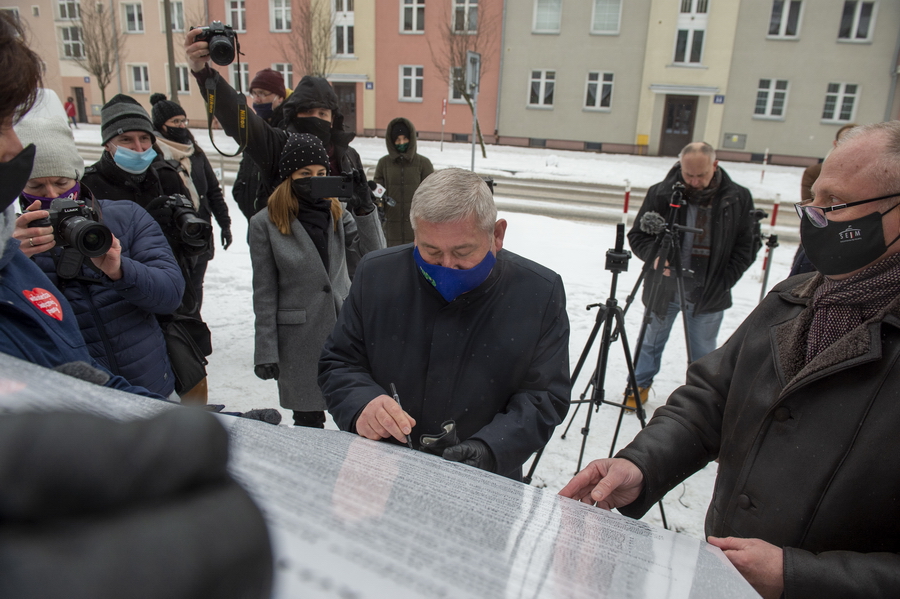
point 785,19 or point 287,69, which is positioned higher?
point 785,19

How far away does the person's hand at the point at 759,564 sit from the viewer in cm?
117

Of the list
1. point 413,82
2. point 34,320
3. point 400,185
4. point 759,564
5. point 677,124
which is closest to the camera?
point 759,564

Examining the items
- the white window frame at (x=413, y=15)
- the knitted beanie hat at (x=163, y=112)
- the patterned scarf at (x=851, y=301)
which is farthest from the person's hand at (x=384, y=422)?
the white window frame at (x=413, y=15)

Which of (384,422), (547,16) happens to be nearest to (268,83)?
(384,422)

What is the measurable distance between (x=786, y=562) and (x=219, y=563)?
1.28m

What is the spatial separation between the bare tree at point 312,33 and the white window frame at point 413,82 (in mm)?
3628

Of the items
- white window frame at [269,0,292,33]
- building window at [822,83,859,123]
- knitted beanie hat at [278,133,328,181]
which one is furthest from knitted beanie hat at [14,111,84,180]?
white window frame at [269,0,292,33]

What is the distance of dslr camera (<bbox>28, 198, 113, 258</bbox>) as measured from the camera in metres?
1.81

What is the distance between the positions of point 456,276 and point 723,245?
2.92 meters

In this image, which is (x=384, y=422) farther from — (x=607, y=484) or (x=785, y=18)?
(x=785, y=18)

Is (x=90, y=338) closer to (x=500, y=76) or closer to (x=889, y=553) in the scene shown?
(x=889, y=553)

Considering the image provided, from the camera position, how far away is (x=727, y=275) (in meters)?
4.00

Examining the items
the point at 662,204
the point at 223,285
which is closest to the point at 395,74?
the point at 223,285

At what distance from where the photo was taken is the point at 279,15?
27.2 meters
